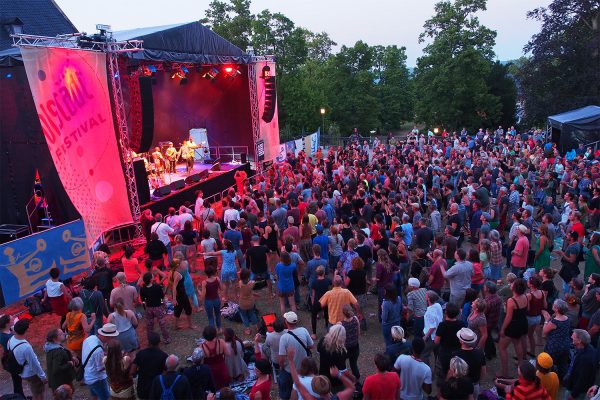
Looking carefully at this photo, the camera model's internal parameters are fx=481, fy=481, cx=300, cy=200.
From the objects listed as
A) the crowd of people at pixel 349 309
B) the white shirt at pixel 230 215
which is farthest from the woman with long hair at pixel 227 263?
the white shirt at pixel 230 215

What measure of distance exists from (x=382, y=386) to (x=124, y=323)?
3.25m

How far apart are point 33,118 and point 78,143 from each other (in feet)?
3.50

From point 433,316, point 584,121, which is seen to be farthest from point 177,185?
point 584,121

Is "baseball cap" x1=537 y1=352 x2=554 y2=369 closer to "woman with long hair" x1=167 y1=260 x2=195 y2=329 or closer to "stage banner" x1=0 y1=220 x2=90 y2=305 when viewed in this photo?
"woman with long hair" x1=167 y1=260 x2=195 y2=329

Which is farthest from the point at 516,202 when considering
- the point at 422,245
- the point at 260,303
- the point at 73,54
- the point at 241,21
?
the point at 241,21

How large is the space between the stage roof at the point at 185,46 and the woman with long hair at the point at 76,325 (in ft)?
24.4

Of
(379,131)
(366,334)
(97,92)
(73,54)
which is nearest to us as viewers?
(366,334)

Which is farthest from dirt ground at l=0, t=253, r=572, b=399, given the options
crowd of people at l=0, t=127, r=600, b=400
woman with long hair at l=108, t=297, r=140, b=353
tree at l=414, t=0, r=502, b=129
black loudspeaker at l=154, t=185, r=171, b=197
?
tree at l=414, t=0, r=502, b=129

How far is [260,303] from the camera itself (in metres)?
8.05

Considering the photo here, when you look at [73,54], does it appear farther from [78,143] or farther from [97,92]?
[78,143]

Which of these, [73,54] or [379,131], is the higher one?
[73,54]

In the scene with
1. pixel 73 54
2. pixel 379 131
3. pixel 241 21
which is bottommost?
pixel 379 131

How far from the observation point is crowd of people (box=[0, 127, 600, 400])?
435 cm

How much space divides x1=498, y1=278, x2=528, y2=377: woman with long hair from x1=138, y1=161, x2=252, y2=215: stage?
30.3 feet
